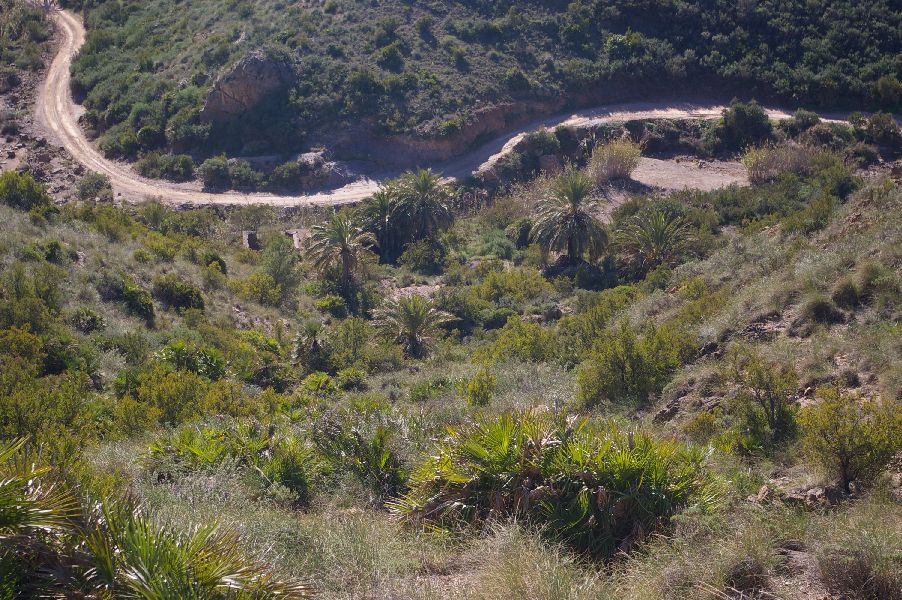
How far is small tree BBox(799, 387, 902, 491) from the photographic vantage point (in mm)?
7711

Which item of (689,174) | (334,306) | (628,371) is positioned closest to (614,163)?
(689,174)

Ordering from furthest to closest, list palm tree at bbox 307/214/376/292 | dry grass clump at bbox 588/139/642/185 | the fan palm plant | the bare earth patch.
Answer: dry grass clump at bbox 588/139/642/185, the bare earth patch, palm tree at bbox 307/214/376/292, the fan palm plant

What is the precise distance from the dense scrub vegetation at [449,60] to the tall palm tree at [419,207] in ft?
29.0

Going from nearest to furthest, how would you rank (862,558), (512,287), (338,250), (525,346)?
(862,558)
(525,346)
(512,287)
(338,250)

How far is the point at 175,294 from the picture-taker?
23938 mm

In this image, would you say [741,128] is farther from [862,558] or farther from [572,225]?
[862,558]

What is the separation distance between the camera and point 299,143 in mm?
43406

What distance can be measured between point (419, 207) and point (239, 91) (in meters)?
16.4

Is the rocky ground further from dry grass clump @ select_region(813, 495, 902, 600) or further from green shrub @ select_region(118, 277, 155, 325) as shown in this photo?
dry grass clump @ select_region(813, 495, 902, 600)

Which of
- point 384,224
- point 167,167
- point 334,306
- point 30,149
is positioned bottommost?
point 334,306

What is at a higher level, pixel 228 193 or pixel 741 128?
pixel 741 128

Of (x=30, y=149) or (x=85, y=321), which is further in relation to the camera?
(x=30, y=149)

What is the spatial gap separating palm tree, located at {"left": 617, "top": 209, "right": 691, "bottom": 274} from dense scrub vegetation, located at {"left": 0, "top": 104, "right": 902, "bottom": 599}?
0.12 m

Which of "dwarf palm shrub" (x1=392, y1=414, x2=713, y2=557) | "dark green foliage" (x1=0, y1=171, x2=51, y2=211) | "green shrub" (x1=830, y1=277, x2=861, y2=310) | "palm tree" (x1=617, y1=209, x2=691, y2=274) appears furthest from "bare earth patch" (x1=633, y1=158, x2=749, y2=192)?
"dwarf palm shrub" (x1=392, y1=414, x2=713, y2=557)
